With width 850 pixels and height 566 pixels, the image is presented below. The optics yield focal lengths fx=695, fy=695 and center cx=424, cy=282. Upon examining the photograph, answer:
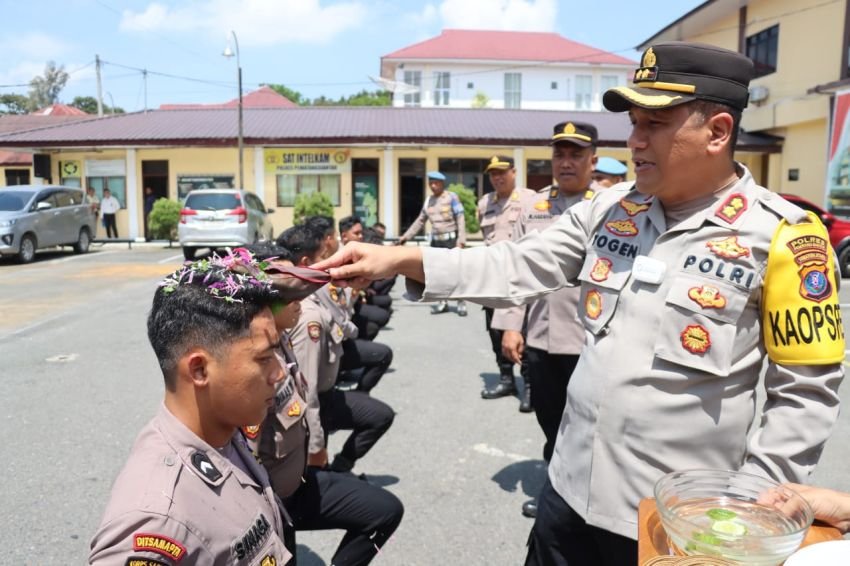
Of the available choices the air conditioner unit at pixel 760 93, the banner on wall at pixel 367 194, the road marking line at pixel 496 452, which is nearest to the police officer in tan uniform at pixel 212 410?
the road marking line at pixel 496 452

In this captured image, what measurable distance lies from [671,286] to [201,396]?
1.22 meters

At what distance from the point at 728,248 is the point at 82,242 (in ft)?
57.4

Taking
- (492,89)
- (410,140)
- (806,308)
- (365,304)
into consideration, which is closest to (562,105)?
(492,89)

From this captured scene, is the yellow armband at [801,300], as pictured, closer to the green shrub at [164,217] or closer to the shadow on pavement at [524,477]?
the shadow on pavement at [524,477]

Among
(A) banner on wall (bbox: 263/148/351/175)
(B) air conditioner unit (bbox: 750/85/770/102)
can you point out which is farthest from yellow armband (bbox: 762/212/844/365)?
(B) air conditioner unit (bbox: 750/85/770/102)

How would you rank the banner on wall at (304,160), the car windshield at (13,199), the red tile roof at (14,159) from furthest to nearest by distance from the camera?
1. the red tile roof at (14,159)
2. the banner on wall at (304,160)
3. the car windshield at (13,199)

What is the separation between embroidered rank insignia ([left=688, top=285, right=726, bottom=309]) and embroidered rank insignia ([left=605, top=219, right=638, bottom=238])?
0.97ft

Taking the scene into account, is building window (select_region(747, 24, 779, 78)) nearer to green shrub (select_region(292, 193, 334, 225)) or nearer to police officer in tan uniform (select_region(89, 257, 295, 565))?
green shrub (select_region(292, 193, 334, 225))

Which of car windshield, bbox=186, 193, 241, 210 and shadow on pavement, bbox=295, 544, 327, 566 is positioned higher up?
car windshield, bbox=186, 193, 241, 210

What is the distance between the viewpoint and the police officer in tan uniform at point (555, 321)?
3.54 metres

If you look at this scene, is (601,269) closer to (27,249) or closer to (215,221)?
(215,221)

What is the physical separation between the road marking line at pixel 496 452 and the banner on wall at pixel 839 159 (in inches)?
579

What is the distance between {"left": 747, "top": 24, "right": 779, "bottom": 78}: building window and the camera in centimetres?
2012

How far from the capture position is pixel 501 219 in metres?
6.19
